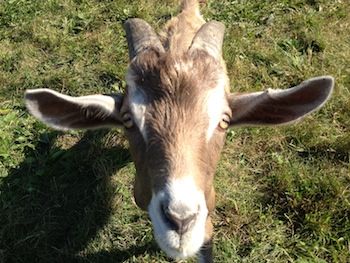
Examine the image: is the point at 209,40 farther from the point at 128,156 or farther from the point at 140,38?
the point at 128,156

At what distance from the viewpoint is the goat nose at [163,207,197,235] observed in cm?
372

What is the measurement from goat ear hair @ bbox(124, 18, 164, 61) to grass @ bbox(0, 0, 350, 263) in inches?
78.2

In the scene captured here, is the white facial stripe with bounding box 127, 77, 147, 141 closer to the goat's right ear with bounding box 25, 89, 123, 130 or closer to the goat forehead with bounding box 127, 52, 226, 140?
the goat forehead with bounding box 127, 52, 226, 140

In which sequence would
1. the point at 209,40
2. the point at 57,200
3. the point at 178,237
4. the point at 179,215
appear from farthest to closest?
1. the point at 57,200
2. the point at 209,40
3. the point at 178,237
4. the point at 179,215

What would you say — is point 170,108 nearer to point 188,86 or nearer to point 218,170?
point 188,86

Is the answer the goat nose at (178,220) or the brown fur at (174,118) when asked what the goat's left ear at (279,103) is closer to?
the brown fur at (174,118)

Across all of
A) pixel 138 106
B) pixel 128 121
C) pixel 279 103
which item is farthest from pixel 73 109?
pixel 279 103

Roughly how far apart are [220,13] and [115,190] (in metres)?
3.31

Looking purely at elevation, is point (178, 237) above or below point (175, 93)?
below

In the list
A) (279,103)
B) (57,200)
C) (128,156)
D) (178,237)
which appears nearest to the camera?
(178,237)

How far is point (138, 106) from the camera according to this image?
4.30 meters

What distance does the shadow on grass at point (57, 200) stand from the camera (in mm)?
5785

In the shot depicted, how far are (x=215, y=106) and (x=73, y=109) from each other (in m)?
1.11

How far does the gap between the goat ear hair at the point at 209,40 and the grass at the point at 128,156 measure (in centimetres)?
196
